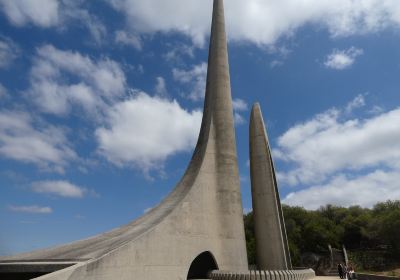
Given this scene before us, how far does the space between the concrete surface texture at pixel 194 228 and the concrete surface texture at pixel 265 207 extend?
118 centimetres

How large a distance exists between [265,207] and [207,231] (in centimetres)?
364

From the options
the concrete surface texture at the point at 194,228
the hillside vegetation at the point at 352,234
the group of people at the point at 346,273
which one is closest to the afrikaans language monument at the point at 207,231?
the concrete surface texture at the point at 194,228

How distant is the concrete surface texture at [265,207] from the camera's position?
51.2 ft

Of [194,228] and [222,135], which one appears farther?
[222,135]

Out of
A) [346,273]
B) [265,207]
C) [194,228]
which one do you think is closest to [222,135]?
[265,207]

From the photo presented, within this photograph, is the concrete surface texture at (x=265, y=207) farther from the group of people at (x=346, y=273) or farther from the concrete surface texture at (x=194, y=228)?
the group of people at (x=346, y=273)

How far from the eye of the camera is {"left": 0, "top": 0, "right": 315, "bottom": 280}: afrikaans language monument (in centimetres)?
1026

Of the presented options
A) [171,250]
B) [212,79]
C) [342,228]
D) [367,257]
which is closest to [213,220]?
[171,250]

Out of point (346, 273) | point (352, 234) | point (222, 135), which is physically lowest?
point (346, 273)

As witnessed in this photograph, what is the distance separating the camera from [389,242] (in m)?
36.5

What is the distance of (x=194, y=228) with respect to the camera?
537 inches

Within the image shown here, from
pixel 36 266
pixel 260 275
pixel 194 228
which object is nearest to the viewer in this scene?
pixel 36 266

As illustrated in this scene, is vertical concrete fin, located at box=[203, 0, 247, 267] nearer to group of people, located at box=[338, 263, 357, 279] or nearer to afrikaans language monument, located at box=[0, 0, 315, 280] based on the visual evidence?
afrikaans language monument, located at box=[0, 0, 315, 280]

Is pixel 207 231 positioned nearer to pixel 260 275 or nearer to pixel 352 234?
pixel 260 275
